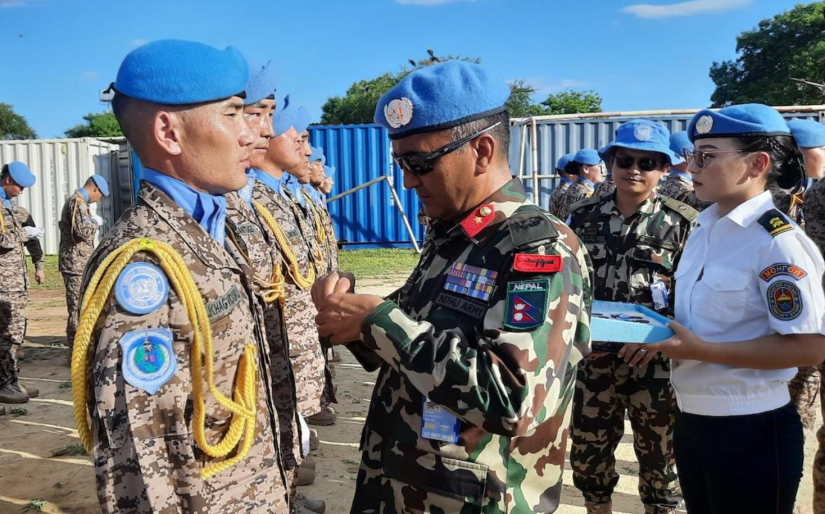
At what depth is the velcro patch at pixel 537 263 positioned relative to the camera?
1446mm

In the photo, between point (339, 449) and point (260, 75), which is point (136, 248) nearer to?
point (260, 75)

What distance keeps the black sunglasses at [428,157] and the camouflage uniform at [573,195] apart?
258 inches

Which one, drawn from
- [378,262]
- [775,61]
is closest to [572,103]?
[775,61]

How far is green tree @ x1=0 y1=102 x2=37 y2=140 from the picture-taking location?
38500 millimetres

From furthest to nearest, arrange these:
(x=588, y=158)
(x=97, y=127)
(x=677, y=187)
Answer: (x=97, y=127) → (x=588, y=158) → (x=677, y=187)

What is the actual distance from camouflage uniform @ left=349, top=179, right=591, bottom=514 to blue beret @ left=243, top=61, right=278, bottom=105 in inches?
60.6

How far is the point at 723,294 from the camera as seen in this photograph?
88.0 inches

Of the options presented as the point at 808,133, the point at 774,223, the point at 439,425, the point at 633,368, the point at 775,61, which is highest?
the point at 775,61

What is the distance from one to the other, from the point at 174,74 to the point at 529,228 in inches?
40.7

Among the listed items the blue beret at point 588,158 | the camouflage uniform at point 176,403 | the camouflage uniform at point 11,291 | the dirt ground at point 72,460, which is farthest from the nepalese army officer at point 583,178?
the camouflage uniform at point 176,403

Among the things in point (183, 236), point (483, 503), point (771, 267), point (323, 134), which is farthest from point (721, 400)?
point (323, 134)

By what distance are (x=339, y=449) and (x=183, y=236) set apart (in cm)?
338

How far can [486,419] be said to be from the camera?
4.57 ft

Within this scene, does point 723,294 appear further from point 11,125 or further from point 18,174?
point 11,125
